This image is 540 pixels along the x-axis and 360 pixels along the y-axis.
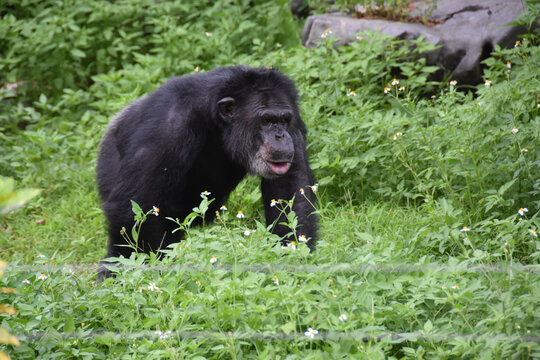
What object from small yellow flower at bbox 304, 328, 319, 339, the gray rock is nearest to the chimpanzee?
small yellow flower at bbox 304, 328, 319, 339

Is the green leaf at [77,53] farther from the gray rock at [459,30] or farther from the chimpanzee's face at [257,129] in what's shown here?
the chimpanzee's face at [257,129]

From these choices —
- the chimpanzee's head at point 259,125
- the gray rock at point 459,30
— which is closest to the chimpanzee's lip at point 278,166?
the chimpanzee's head at point 259,125

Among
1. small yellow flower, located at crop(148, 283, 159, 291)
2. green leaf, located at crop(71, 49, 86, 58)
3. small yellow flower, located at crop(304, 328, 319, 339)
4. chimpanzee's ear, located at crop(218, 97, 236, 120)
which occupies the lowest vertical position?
green leaf, located at crop(71, 49, 86, 58)

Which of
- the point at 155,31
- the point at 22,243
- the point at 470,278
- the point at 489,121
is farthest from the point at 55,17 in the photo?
the point at 470,278

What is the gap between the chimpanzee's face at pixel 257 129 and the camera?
18.3 ft

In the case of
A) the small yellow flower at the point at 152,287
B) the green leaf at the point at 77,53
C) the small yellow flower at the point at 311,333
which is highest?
the small yellow flower at the point at 311,333

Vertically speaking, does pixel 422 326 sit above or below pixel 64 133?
above

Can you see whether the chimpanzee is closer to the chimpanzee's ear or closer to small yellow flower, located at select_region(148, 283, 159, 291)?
the chimpanzee's ear

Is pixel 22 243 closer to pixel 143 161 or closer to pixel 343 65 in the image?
pixel 143 161

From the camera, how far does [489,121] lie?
5973 millimetres

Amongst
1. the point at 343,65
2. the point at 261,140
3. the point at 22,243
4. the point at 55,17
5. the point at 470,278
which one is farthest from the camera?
the point at 55,17

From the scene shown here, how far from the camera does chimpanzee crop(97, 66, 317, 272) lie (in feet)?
17.6

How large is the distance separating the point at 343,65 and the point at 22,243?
4259 millimetres

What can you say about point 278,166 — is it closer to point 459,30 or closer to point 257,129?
point 257,129
